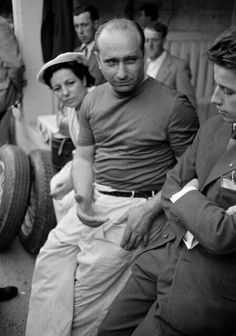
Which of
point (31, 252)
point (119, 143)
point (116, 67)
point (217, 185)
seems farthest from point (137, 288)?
point (31, 252)

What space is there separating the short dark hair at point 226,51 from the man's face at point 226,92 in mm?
23

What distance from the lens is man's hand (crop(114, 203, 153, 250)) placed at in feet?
6.40

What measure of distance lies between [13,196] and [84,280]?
56.3 inches

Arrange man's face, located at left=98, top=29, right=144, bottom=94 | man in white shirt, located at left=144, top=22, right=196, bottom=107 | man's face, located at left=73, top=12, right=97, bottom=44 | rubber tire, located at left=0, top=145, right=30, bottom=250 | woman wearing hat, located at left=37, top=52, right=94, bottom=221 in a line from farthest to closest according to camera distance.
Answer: man's face, located at left=73, top=12, right=97, bottom=44 → man in white shirt, located at left=144, top=22, right=196, bottom=107 → rubber tire, located at left=0, top=145, right=30, bottom=250 → woman wearing hat, located at left=37, top=52, right=94, bottom=221 → man's face, located at left=98, top=29, right=144, bottom=94

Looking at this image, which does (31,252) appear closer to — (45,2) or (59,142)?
(59,142)

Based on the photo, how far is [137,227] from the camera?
1.95 metres

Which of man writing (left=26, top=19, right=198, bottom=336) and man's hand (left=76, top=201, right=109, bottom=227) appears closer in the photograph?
man writing (left=26, top=19, right=198, bottom=336)

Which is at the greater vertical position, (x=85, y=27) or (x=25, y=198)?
(x=85, y=27)

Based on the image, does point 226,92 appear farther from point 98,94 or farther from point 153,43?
point 153,43

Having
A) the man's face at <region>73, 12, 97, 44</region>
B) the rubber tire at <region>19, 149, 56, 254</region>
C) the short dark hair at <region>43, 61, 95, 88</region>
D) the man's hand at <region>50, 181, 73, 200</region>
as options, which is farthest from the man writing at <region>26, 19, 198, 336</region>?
the man's face at <region>73, 12, 97, 44</region>

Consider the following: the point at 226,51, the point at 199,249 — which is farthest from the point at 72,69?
the point at 199,249

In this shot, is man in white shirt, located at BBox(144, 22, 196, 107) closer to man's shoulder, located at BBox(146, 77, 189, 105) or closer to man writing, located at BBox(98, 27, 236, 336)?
man's shoulder, located at BBox(146, 77, 189, 105)

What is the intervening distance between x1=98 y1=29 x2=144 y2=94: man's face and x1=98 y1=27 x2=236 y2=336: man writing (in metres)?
0.53

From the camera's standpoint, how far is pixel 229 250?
1.36 m
